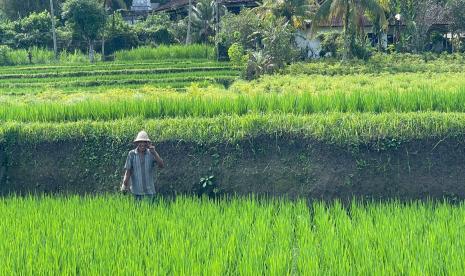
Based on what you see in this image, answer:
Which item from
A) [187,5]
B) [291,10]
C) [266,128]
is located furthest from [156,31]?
[266,128]

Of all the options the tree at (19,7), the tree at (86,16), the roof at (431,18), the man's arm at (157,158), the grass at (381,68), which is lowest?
the man's arm at (157,158)

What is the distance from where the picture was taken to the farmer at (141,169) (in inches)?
275

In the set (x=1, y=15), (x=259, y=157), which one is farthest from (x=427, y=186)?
(x=1, y=15)

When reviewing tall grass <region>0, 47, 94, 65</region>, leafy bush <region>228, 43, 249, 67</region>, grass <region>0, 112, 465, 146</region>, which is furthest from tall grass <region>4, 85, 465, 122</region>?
tall grass <region>0, 47, 94, 65</region>

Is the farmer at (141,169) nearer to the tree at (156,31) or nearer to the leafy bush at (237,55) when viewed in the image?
the leafy bush at (237,55)

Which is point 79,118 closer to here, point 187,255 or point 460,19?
point 187,255

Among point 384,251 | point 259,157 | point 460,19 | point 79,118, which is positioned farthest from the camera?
point 460,19

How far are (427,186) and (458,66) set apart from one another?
1325cm

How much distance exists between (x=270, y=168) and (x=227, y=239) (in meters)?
3.31

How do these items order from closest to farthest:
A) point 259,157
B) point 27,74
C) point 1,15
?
point 259,157, point 27,74, point 1,15

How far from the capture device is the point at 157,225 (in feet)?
18.7

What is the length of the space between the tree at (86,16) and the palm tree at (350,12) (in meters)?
11.7

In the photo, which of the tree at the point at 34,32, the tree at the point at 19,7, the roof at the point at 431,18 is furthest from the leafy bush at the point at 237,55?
the tree at the point at 19,7

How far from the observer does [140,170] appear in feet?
22.9
